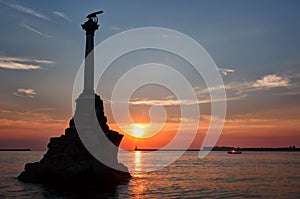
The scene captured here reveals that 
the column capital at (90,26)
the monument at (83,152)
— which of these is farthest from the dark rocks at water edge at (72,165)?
the column capital at (90,26)

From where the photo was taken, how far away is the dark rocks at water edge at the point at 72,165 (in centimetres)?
4747

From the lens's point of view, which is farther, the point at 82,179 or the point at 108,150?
the point at 108,150

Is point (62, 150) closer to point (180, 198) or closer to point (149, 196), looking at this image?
point (149, 196)

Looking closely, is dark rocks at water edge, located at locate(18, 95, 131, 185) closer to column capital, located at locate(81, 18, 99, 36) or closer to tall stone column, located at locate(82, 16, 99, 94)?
tall stone column, located at locate(82, 16, 99, 94)

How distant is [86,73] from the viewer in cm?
5328

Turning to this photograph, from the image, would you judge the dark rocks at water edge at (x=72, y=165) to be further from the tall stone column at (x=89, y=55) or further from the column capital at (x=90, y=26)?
the column capital at (x=90, y=26)

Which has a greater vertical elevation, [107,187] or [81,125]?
[81,125]

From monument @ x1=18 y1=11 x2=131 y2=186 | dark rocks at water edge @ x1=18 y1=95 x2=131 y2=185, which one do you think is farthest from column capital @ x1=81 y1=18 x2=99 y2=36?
A: dark rocks at water edge @ x1=18 y1=95 x2=131 y2=185

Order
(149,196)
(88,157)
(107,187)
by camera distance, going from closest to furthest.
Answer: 1. (149,196)
2. (107,187)
3. (88,157)

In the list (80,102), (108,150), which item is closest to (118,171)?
(108,150)

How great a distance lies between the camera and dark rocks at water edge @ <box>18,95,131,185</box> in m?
47.5

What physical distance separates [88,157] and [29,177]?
9.86 m

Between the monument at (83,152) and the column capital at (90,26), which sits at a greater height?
the column capital at (90,26)

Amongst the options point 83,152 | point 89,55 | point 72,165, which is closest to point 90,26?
point 89,55
